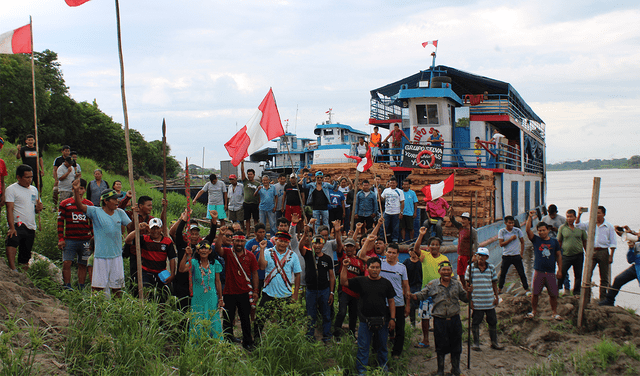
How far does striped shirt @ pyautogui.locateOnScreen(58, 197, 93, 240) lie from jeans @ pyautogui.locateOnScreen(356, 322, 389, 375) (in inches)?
166

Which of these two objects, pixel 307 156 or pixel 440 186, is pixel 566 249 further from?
pixel 307 156

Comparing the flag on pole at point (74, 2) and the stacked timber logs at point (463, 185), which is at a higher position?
the flag on pole at point (74, 2)

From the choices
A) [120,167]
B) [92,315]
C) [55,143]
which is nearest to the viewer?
[92,315]

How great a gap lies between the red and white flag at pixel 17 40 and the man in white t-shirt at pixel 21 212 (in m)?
2.98

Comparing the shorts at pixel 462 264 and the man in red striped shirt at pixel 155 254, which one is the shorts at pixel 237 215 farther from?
the shorts at pixel 462 264

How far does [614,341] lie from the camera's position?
7.15 m

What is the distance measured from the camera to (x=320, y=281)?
6.71m

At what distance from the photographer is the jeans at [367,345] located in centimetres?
588

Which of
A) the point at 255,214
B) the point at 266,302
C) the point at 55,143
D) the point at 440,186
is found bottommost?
the point at 266,302

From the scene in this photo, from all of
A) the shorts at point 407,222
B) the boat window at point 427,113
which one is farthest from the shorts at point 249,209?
the boat window at point 427,113

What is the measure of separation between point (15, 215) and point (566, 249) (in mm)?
9655

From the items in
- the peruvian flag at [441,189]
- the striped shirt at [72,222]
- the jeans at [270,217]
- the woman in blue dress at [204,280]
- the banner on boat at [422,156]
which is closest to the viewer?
the woman in blue dress at [204,280]

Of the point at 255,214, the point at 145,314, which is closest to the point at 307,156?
the point at 255,214

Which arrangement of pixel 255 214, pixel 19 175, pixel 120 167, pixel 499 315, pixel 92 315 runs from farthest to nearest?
pixel 120 167 < pixel 255 214 < pixel 499 315 < pixel 19 175 < pixel 92 315
